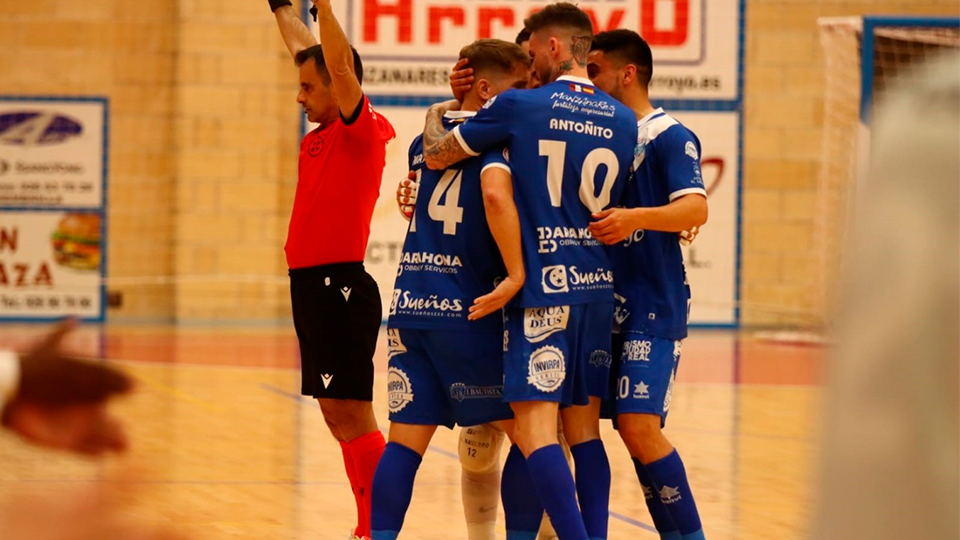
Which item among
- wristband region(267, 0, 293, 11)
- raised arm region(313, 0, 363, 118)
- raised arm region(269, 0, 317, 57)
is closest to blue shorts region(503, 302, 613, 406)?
raised arm region(313, 0, 363, 118)

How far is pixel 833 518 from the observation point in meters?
0.84

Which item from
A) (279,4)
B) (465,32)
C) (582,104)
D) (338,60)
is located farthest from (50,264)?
A: (582,104)

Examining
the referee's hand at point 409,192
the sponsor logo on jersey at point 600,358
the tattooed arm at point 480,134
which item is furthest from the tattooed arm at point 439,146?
the sponsor logo on jersey at point 600,358

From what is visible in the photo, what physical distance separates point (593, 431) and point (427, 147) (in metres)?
1.02

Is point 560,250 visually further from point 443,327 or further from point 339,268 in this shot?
point 339,268

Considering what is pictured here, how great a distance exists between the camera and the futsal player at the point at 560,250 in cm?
381

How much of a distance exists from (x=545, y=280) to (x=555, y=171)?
327mm

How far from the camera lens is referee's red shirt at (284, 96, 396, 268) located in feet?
15.0

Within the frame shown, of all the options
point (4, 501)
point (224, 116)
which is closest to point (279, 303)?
point (224, 116)

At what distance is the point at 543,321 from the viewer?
12.6 feet

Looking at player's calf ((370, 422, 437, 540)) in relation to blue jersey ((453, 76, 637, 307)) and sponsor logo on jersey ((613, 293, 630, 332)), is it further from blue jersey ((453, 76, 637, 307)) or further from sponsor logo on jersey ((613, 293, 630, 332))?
sponsor logo on jersey ((613, 293, 630, 332))

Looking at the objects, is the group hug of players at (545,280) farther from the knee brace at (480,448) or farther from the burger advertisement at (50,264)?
the burger advertisement at (50,264)

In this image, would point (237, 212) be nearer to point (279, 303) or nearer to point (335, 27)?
point (279, 303)

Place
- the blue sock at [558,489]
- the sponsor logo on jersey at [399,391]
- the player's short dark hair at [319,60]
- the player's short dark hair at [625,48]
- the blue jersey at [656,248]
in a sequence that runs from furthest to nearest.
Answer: the player's short dark hair at [319,60] → the player's short dark hair at [625,48] → the blue jersey at [656,248] → the sponsor logo on jersey at [399,391] → the blue sock at [558,489]
